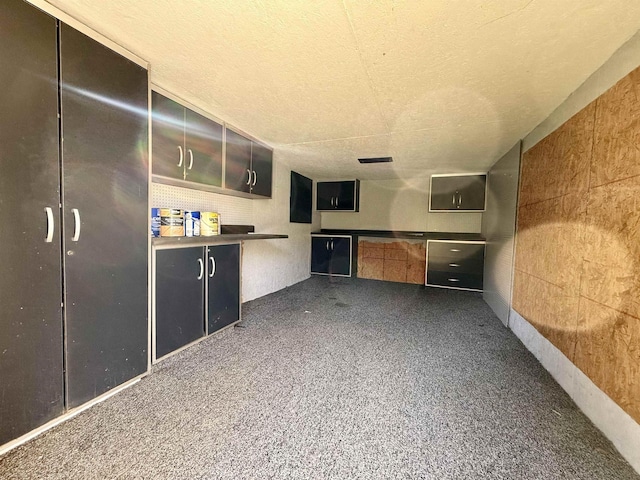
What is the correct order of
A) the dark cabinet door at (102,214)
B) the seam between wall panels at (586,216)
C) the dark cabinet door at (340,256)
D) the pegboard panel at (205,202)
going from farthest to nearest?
the dark cabinet door at (340,256) < the pegboard panel at (205,202) < the seam between wall panels at (586,216) < the dark cabinet door at (102,214)

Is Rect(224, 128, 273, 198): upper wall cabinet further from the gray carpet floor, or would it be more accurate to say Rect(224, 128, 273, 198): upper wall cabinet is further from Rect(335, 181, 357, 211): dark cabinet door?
Rect(335, 181, 357, 211): dark cabinet door

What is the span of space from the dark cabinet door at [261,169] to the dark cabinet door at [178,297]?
1264 millimetres

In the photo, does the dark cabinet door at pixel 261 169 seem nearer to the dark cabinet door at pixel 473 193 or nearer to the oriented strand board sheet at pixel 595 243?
the oriented strand board sheet at pixel 595 243

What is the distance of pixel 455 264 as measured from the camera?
458 centimetres

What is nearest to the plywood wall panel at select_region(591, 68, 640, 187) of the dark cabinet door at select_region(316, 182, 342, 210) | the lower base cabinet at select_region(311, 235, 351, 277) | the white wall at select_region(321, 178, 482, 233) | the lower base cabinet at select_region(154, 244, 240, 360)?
the lower base cabinet at select_region(154, 244, 240, 360)

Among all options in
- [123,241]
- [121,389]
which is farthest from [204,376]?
[123,241]

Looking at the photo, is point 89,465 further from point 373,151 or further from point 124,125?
point 373,151

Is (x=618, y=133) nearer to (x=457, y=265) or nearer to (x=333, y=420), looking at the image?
(x=333, y=420)

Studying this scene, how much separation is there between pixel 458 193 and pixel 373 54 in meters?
3.96

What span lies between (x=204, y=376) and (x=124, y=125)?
69.3 inches

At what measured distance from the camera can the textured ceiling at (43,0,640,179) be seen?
1.24m

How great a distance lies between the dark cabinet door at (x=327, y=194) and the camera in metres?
A: 5.59

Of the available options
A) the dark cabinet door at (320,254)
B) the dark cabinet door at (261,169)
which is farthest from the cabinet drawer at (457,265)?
the dark cabinet door at (261,169)

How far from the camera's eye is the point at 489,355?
224cm
